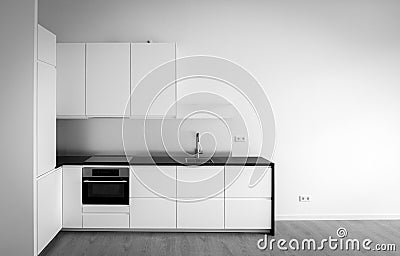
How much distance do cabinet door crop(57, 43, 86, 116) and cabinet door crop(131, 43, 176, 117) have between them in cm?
56

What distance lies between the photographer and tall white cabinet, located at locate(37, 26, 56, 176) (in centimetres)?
468

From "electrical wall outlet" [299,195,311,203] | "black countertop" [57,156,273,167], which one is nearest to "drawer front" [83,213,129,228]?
"black countertop" [57,156,273,167]

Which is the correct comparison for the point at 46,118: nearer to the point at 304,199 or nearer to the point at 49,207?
the point at 49,207

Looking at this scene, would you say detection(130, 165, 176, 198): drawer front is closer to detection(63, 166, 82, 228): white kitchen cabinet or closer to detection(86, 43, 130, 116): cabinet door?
detection(63, 166, 82, 228): white kitchen cabinet

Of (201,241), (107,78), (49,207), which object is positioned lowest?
(201,241)

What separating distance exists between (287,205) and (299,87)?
140cm

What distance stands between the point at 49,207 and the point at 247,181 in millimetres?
2001

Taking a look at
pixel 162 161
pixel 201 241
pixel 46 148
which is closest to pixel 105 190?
pixel 162 161

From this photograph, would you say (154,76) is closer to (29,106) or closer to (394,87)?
(29,106)

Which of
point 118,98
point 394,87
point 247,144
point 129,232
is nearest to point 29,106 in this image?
point 118,98

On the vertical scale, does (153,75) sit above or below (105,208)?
above

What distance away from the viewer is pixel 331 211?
20.6ft

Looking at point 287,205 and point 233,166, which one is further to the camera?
point 287,205

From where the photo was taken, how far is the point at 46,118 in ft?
16.1
